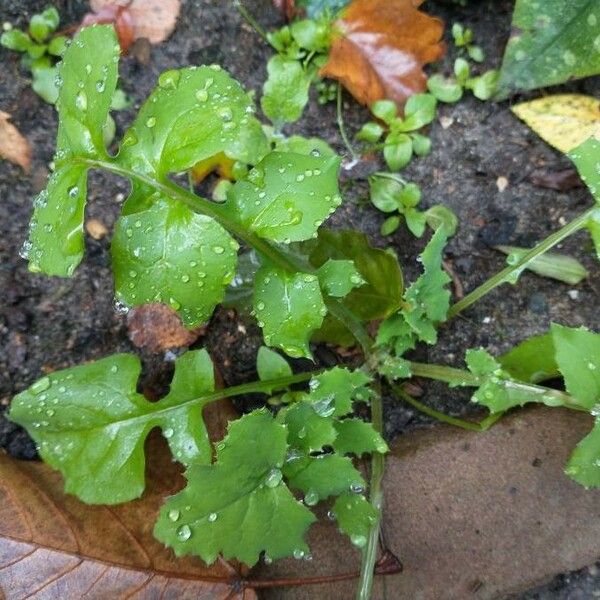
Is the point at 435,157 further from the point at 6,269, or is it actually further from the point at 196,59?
the point at 6,269

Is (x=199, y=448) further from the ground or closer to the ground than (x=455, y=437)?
further from the ground

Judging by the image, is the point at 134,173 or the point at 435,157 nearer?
the point at 134,173

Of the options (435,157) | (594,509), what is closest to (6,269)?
(435,157)

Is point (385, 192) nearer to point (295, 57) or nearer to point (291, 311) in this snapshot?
point (295, 57)

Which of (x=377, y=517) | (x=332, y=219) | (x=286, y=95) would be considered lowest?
(x=377, y=517)

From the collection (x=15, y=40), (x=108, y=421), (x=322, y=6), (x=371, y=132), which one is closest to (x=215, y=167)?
(x=371, y=132)

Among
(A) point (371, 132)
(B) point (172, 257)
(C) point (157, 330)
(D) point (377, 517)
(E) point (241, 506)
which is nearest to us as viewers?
(B) point (172, 257)

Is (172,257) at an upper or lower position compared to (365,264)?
upper
